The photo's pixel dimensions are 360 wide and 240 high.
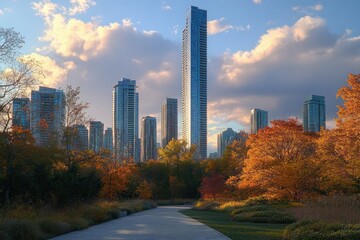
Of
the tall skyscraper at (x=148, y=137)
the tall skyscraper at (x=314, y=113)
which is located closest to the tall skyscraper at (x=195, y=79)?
the tall skyscraper at (x=148, y=137)

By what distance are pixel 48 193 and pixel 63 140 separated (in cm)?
574

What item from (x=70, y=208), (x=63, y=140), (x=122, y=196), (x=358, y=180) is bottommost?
(x=122, y=196)

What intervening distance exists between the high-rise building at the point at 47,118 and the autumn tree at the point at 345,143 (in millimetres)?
16206

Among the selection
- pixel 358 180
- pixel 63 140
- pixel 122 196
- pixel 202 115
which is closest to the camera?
pixel 358 180

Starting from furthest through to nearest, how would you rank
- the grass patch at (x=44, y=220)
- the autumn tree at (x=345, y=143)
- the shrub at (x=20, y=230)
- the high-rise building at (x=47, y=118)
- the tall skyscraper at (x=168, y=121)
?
1. the tall skyscraper at (x=168, y=121)
2. the high-rise building at (x=47, y=118)
3. the autumn tree at (x=345, y=143)
4. the grass patch at (x=44, y=220)
5. the shrub at (x=20, y=230)

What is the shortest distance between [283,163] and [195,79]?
86.6 m

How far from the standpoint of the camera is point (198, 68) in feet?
381

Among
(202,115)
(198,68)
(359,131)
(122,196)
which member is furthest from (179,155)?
(359,131)

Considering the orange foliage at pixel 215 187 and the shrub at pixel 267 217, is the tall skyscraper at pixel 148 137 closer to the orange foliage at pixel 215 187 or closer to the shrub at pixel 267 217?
the orange foliage at pixel 215 187

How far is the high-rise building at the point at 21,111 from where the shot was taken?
908 inches

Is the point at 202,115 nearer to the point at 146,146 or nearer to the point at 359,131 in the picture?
the point at 146,146

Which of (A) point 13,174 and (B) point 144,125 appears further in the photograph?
(B) point 144,125

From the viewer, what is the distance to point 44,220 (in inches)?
551

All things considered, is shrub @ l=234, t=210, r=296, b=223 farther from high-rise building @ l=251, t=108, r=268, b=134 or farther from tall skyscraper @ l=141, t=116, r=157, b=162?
tall skyscraper @ l=141, t=116, r=157, b=162
